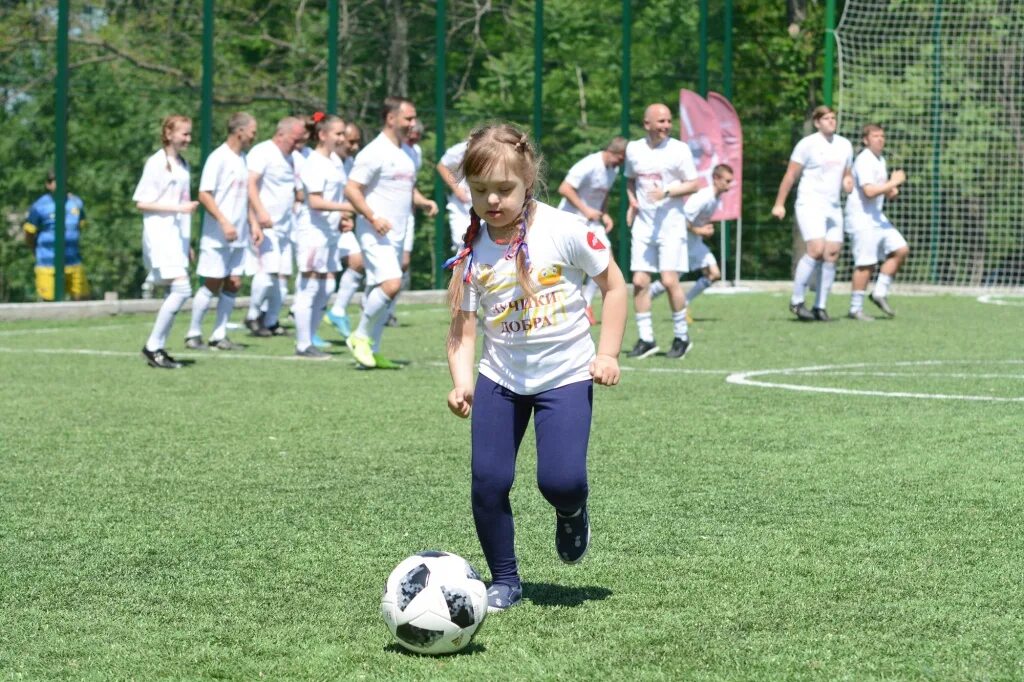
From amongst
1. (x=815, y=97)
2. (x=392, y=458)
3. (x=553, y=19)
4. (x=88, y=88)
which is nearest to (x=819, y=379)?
(x=392, y=458)

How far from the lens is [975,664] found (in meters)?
4.22

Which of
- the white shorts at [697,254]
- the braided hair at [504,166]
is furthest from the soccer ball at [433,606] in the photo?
the white shorts at [697,254]

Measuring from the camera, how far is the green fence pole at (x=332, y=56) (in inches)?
858

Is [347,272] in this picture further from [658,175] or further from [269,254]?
[658,175]

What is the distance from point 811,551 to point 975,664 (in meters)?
1.48

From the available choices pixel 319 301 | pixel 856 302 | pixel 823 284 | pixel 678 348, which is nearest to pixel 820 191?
pixel 823 284

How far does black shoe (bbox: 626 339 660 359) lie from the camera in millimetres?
13633

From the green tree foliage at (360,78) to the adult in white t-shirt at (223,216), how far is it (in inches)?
174

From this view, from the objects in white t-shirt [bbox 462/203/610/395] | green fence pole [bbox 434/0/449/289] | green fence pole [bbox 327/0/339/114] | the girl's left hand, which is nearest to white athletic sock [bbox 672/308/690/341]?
white t-shirt [bbox 462/203/610/395]

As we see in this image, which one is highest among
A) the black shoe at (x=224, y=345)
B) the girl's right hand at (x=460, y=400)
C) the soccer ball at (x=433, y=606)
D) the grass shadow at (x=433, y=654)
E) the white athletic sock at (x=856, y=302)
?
the girl's right hand at (x=460, y=400)

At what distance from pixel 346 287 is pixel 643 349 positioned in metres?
2.93

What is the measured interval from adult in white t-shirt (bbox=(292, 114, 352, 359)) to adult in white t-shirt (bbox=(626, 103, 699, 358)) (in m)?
2.46

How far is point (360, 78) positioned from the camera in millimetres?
22875

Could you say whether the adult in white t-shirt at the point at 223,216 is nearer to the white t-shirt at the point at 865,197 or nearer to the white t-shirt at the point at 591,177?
the white t-shirt at the point at 591,177
